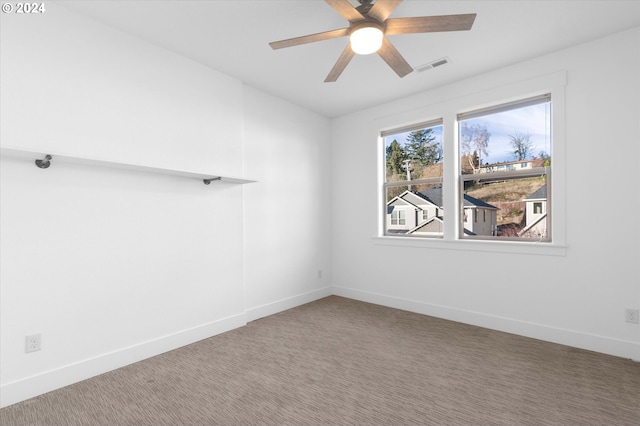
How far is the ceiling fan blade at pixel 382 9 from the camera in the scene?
6.18ft

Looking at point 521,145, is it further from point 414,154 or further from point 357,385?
point 357,385

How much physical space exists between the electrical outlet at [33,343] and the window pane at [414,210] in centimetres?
388

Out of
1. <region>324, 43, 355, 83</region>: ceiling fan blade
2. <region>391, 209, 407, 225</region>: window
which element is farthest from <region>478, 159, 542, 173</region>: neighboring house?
<region>324, 43, 355, 83</region>: ceiling fan blade

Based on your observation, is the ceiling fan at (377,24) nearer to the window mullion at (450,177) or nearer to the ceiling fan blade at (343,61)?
the ceiling fan blade at (343,61)

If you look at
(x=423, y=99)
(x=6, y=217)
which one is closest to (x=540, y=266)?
(x=423, y=99)

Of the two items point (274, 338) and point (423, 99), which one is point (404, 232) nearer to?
point (423, 99)

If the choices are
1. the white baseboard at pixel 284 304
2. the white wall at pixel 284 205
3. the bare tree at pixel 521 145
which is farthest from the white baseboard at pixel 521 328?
the bare tree at pixel 521 145

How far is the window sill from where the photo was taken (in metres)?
3.17

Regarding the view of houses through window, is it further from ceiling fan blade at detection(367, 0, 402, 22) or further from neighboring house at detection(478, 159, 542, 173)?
ceiling fan blade at detection(367, 0, 402, 22)

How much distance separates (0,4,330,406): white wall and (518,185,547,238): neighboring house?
3074mm

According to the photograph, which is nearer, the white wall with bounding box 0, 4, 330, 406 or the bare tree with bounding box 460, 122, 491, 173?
the white wall with bounding box 0, 4, 330, 406

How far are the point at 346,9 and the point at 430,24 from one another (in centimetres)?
54

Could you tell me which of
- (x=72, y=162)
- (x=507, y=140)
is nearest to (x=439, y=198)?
(x=507, y=140)

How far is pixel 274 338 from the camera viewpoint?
329 centimetres
